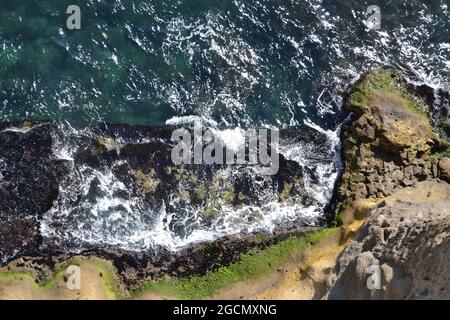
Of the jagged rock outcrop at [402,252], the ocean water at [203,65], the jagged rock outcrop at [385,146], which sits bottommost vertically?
the jagged rock outcrop at [402,252]

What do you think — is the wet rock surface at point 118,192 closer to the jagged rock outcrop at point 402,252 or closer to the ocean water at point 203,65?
the ocean water at point 203,65

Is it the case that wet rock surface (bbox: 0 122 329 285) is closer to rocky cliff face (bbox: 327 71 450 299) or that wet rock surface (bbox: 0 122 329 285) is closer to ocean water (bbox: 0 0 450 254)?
ocean water (bbox: 0 0 450 254)

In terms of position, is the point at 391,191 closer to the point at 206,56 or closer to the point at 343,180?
the point at 343,180

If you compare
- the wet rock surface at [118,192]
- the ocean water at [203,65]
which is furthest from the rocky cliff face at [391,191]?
the wet rock surface at [118,192]

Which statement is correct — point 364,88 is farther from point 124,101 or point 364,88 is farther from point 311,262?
point 124,101

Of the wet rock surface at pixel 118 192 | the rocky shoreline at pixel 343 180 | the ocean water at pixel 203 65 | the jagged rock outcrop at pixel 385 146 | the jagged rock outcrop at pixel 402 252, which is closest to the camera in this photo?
the jagged rock outcrop at pixel 402 252

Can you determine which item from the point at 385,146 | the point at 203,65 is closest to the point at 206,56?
the point at 203,65
